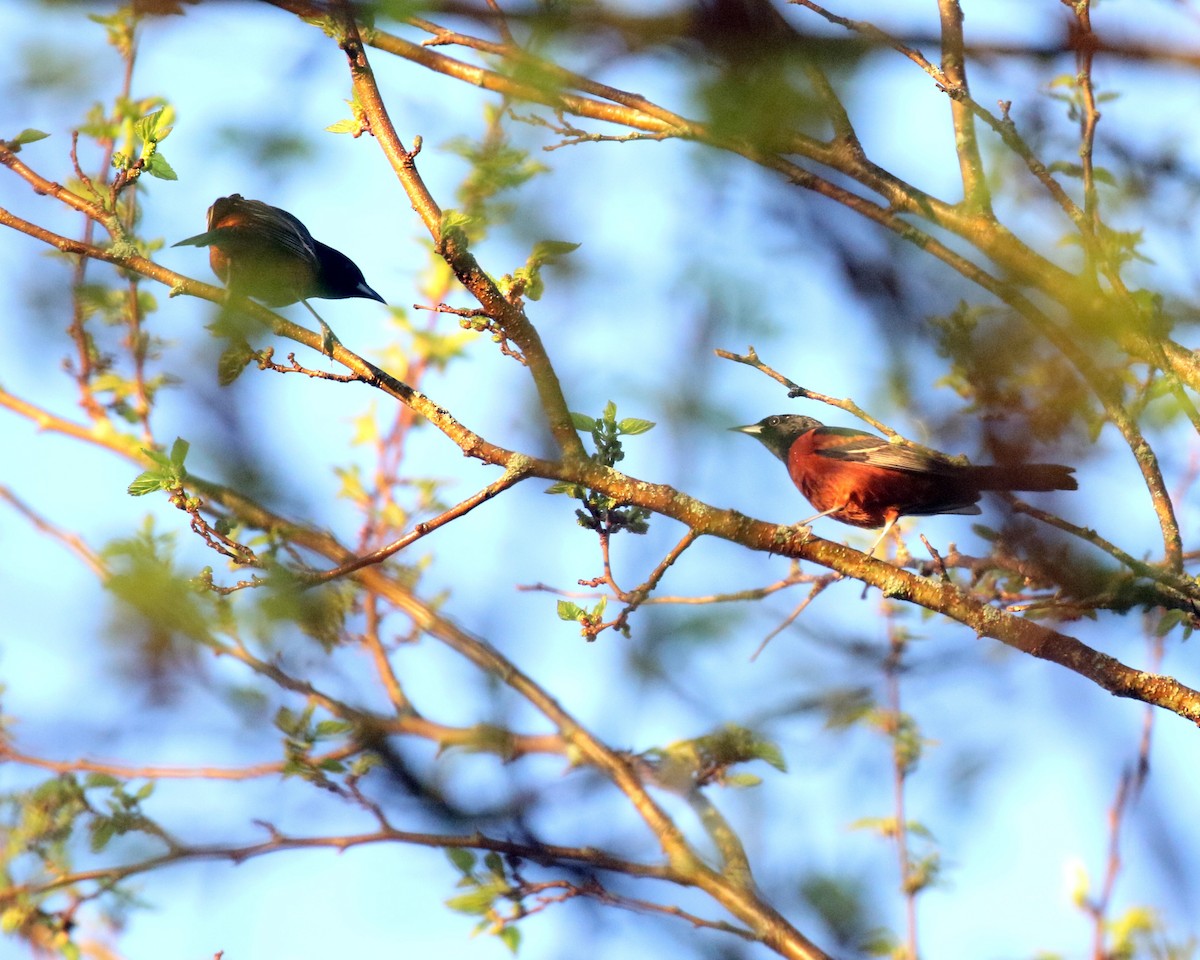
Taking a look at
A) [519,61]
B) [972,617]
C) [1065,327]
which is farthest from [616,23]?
[972,617]

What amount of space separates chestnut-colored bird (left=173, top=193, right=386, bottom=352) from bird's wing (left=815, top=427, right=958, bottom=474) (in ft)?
8.24

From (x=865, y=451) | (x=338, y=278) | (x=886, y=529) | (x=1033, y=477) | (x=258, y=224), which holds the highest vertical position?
(x=338, y=278)

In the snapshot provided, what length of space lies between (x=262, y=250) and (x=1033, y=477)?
4.59 m

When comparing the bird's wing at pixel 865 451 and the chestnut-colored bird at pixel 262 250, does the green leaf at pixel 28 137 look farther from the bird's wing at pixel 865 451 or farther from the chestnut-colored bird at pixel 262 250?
the bird's wing at pixel 865 451

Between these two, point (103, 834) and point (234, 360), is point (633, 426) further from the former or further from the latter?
point (103, 834)

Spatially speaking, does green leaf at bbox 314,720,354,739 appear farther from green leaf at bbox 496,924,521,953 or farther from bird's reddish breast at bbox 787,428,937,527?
bird's reddish breast at bbox 787,428,937,527

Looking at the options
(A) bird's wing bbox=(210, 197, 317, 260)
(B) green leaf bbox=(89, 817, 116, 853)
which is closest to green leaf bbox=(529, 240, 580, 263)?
(A) bird's wing bbox=(210, 197, 317, 260)

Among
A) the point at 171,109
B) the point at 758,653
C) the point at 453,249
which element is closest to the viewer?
the point at 453,249

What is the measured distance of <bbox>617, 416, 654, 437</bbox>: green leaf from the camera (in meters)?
3.26

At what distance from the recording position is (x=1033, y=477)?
1.42 metres

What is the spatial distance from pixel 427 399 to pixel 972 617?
1687mm

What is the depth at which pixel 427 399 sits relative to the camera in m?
3.33

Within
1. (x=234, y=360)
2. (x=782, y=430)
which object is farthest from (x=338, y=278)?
(x=234, y=360)

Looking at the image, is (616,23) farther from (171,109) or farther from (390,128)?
(171,109)
